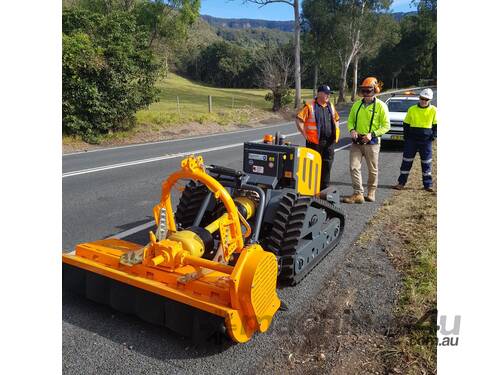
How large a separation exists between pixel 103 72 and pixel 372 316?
48.5ft

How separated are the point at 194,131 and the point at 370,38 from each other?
2910cm

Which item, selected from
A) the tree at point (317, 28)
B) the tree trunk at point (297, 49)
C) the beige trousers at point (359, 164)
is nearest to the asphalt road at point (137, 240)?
the beige trousers at point (359, 164)

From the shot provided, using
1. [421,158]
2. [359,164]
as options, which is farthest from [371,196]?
[421,158]

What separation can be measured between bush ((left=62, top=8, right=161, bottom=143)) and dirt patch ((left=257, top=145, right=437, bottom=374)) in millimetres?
12751

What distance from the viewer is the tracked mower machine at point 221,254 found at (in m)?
3.21

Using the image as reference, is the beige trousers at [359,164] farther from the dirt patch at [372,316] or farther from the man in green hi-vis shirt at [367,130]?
the dirt patch at [372,316]

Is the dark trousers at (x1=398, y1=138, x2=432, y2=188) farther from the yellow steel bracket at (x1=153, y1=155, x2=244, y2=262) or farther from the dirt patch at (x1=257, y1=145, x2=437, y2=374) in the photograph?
the yellow steel bracket at (x1=153, y1=155, x2=244, y2=262)

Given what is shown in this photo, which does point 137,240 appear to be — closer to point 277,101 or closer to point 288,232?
point 288,232

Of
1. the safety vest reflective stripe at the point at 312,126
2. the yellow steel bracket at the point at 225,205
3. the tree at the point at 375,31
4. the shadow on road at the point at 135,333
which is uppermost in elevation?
the tree at the point at 375,31

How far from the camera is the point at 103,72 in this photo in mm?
15945

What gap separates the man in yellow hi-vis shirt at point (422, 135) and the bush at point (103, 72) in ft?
37.0

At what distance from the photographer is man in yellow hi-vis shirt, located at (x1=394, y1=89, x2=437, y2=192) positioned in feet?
28.1

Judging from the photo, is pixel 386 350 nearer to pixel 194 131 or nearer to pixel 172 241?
pixel 172 241

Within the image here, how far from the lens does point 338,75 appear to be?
4766cm
